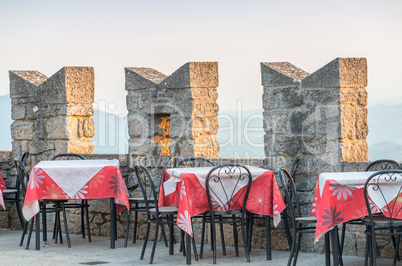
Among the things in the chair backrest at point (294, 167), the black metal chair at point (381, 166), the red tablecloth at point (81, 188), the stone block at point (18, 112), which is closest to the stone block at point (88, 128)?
the stone block at point (18, 112)

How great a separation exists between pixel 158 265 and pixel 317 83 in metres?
2.14

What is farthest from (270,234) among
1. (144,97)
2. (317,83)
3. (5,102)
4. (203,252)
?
(5,102)

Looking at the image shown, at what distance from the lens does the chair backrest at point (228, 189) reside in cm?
585

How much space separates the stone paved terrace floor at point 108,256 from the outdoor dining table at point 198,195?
0.36 meters

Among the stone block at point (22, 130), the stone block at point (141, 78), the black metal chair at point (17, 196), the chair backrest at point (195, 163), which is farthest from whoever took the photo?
the stone block at point (22, 130)

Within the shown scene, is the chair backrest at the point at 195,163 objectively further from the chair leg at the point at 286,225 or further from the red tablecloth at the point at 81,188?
the chair leg at the point at 286,225

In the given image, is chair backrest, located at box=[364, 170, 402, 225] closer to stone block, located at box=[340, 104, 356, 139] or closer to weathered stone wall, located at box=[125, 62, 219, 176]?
stone block, located at box=[340, 104, 356, 139]

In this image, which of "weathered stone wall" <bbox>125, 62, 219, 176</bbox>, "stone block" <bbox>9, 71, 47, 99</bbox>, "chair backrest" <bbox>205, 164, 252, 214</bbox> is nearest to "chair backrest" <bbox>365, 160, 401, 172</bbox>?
"chair backrest" <bbox>205, 164, 252, 214</bbox>

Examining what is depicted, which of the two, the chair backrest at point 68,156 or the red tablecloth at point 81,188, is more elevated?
the chair backrest at point 68,156

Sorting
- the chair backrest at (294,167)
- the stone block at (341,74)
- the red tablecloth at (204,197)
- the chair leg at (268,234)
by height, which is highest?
the stone block at (341,74)

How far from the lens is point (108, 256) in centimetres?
636

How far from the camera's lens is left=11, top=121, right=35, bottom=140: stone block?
27.3 feet

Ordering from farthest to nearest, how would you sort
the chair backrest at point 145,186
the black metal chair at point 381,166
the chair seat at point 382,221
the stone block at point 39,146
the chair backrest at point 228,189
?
the stone block at point 39,146 < the chair backrest at point 145,186 < the chair backrest at point 228,189 < the black metal chair at point 381,166 < the chair seat at point 382,221

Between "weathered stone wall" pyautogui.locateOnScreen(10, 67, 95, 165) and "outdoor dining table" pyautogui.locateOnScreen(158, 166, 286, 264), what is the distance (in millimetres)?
2195
